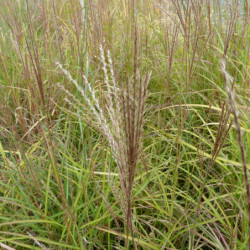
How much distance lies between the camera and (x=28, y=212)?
110 centimetres

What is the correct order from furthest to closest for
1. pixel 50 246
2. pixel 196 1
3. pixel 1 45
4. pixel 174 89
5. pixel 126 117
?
pixel 1 45 < pixel 174 89 < pixel 196 1 < pixel 50 246 < pixel 126 117

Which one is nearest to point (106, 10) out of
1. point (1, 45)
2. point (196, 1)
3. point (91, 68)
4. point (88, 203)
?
point (91, 68)

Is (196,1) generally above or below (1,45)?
above

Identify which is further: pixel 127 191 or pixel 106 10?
pixel 106 10

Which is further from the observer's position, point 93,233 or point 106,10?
point 106,10

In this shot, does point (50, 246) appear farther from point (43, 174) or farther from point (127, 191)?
point (127, 191)

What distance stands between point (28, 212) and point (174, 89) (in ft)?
3.89

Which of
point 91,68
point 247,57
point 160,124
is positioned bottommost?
point 160,124

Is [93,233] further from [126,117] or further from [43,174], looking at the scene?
[126,117]

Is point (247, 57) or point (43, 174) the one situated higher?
point (247, 57)

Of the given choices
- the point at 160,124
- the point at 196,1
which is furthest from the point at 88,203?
the point at 196,1

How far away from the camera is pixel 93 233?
0.96 m

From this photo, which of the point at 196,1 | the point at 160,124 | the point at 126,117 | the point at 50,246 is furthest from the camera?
the point at 160,124

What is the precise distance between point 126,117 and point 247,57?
48.2 inches
